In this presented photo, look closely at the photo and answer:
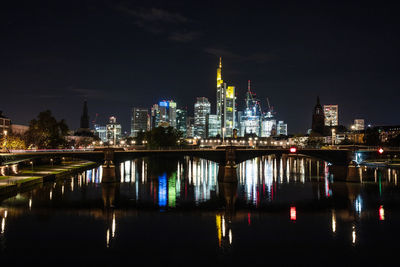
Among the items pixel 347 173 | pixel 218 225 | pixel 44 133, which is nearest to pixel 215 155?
pixel 347 173

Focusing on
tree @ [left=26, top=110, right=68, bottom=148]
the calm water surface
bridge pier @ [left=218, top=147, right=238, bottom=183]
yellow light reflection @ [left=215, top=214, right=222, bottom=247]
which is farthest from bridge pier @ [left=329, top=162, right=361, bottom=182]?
tree @ [left=26, top=110, right=68, bottom=148]

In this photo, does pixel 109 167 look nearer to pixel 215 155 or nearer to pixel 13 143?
pixel 215 155

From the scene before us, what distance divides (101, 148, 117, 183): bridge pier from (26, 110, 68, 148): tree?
38522 millimetres

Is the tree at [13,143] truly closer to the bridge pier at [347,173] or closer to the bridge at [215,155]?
the bridge at [215,155]

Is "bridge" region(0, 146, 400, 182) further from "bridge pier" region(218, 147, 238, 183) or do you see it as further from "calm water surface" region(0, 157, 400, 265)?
"calm water surface" region(0, 157, 400, 265)

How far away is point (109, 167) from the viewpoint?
8144 centimetres

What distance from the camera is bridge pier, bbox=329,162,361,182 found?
84.5m

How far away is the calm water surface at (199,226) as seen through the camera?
109 ft

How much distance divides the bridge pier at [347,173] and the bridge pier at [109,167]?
175 ft

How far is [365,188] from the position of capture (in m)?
74.6

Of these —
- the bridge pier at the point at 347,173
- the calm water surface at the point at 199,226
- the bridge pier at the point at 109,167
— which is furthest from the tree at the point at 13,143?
the bridge pier at the point at 347,173

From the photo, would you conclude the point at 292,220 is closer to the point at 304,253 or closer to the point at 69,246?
the point at 304,253

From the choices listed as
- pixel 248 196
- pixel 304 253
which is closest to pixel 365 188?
pixel 248 196

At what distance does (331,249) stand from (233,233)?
10351 mm
